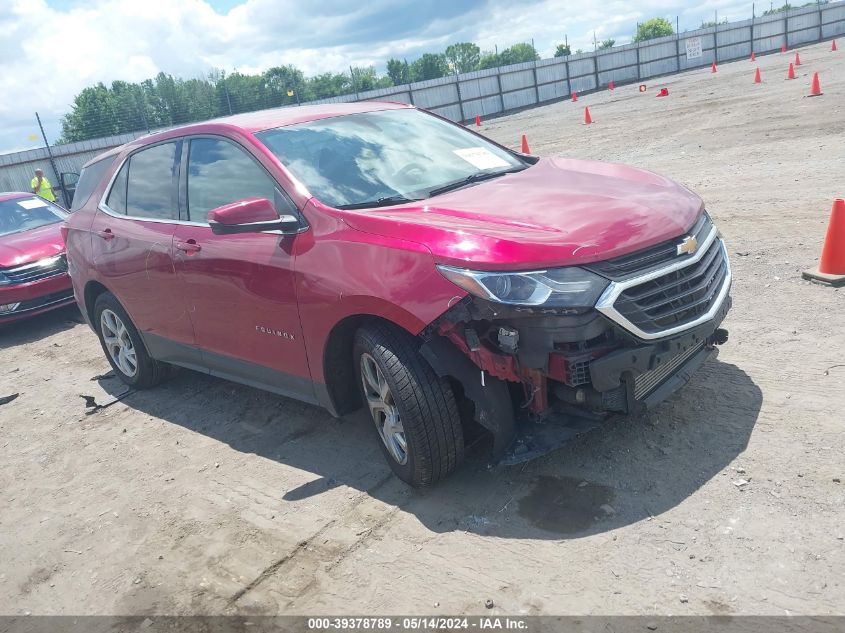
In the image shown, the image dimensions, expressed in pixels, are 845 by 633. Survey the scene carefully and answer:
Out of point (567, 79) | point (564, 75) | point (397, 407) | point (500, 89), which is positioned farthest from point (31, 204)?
point (567, 79)

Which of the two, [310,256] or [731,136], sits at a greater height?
[310,256]

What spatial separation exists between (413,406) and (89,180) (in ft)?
13.8

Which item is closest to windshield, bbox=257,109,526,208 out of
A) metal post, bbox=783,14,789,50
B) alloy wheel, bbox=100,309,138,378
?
alloy wheel, bbox=100,309,138,378

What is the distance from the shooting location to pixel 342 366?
396cm

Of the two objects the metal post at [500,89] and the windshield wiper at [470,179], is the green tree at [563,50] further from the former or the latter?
the windshield wiper at [470,179]

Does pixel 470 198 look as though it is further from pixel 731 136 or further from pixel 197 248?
pixel 731 136

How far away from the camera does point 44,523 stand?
4199 millimetres

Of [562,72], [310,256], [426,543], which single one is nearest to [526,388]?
[426,543]

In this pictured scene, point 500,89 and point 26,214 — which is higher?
point 26,214

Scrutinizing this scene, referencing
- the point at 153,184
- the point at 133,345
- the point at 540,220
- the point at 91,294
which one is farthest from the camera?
the point at 91,294

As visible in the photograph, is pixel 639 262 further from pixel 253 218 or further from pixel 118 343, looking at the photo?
pixel 118 343

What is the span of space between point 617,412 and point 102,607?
253 cm

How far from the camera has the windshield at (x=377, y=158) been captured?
13.1 ft

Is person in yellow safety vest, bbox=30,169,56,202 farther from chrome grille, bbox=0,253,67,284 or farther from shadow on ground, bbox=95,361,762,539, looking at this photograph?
shadow on ground, bbox=95,361,762,539
